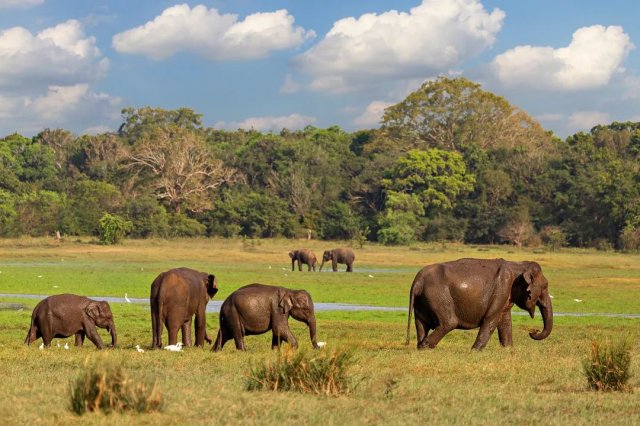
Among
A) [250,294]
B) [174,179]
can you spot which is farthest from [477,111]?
[250,294]

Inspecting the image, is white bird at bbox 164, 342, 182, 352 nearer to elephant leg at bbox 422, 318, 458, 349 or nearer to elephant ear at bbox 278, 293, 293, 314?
elephant ear at bbox 278, 293, 293, 314

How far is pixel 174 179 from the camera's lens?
7906cm

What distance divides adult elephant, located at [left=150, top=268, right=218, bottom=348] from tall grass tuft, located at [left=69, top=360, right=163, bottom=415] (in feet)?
23.0

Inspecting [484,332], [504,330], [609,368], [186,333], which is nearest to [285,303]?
[186,333]

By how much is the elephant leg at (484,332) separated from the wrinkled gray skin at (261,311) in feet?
8.56

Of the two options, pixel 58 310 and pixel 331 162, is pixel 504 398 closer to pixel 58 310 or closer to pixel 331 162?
pixel 58 310

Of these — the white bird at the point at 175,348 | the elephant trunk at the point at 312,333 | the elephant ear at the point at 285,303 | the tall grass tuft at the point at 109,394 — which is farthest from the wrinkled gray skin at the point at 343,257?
the tall grass tuft at the point at 109,394

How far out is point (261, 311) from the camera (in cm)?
1633

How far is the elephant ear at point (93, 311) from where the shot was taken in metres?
17.2

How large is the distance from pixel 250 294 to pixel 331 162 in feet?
232

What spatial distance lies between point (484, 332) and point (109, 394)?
814cm

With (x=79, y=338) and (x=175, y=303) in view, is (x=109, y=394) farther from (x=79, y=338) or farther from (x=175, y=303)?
(x=79, y=338)

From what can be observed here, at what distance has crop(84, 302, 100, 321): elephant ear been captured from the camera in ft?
56.4

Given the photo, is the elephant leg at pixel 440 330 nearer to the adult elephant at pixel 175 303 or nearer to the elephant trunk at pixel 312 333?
the elephant trunk at pixel 312 333
